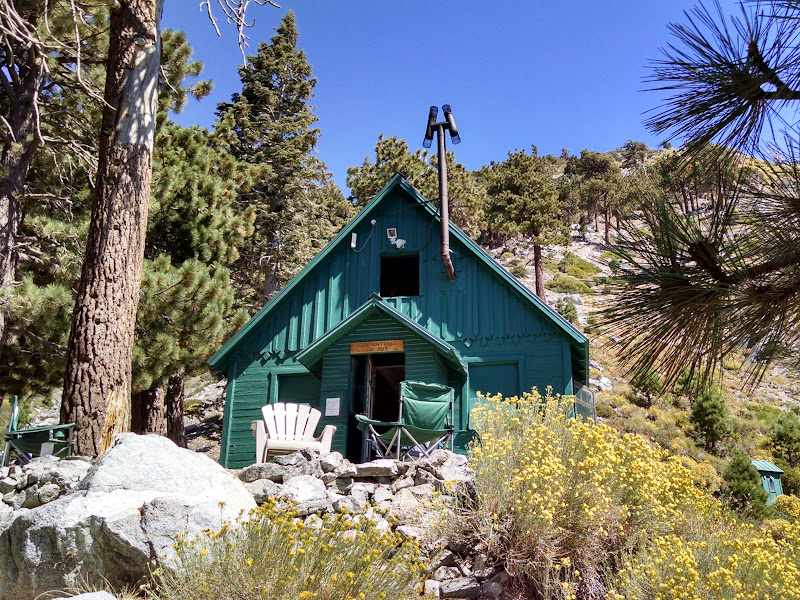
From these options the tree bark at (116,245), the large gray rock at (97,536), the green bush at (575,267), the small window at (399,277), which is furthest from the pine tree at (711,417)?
the green bush at (575,267)

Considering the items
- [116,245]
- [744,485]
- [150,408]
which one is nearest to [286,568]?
[116,245]

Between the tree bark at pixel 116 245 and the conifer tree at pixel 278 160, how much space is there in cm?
1031

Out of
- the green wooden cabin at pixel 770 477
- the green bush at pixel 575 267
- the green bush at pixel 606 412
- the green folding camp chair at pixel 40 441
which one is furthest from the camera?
the green bush at pixel 575 267

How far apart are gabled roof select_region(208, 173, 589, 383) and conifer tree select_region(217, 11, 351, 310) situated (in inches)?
245

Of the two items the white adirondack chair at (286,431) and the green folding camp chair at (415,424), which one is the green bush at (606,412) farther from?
the white adirondack chair at (286,431)

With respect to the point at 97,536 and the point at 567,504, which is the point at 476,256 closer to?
the point at 567,504

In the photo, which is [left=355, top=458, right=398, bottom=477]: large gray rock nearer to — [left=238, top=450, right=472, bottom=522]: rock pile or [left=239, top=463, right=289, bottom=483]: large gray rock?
[left=238, top=450, right=472, bottom=522]: rock pile

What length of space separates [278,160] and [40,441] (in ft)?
52.7

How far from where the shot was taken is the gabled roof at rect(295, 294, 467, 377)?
33.9 feet

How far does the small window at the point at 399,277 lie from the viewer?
1339 centimetres

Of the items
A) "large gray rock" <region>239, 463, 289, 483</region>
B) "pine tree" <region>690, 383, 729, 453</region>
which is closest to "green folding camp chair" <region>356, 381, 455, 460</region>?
"large gray rock" <region>239, 463, 289, 483</region>

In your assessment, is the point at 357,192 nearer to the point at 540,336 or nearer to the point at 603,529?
the point at 540,336

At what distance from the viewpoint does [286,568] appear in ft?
12.2

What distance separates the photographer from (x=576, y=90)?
9234 millimetres
